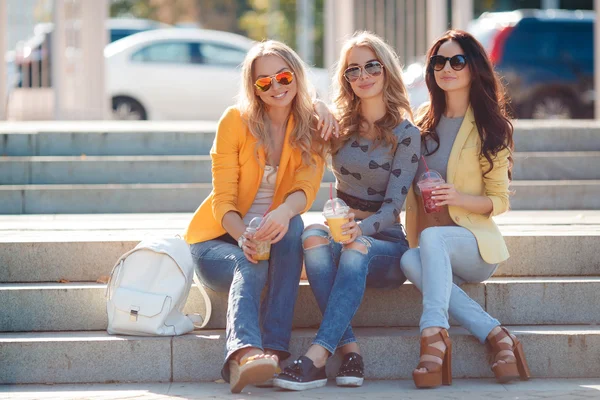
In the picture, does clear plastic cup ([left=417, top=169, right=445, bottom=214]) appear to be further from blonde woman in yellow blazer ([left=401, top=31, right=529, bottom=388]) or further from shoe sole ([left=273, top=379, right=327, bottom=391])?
shoe sole ([left=273, top=379, right=327, bottom=391])

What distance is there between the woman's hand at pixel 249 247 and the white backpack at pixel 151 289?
33cm

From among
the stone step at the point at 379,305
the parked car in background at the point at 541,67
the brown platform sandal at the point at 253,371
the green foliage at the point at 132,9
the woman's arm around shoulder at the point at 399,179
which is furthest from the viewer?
the green foliage at the point at 132,9

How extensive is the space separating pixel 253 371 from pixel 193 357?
1.84 ft

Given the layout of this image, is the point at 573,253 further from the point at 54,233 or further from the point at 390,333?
the point at 54,233

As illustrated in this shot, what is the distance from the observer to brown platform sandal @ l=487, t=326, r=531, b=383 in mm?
4660

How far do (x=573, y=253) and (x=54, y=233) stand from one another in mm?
2974

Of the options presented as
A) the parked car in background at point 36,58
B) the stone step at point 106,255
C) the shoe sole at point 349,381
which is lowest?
the shoe sole at point 349,381

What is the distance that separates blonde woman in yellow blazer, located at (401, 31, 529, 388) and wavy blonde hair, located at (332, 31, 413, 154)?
0.63ft

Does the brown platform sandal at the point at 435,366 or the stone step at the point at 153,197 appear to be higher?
the stone step at the point at 153,197

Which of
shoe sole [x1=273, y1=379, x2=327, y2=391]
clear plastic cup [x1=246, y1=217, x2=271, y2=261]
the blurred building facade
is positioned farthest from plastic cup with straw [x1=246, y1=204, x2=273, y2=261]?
the blurred building facade

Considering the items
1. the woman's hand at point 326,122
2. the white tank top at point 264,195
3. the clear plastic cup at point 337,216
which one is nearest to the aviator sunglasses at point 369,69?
the woman's hand at point 326,122

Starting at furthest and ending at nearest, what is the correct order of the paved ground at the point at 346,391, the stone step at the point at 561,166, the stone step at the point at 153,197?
the stone step at the point at 561,166
the stone step at the point at 153,197
the paved ground at the point at 346,391

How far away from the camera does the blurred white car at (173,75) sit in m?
15.0

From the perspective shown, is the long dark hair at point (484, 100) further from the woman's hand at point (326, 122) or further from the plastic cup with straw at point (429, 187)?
the woman's hand at point (326, 122)
